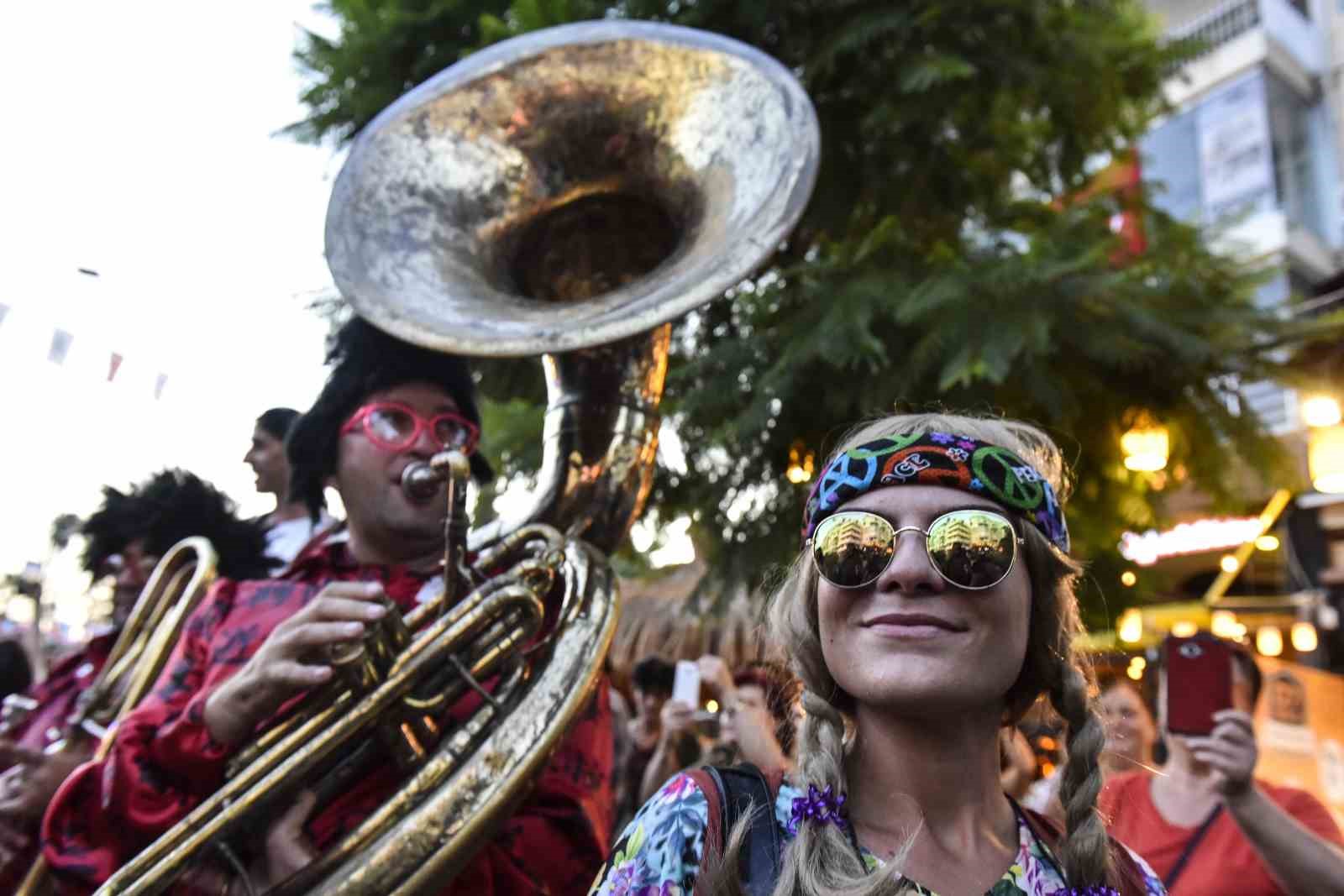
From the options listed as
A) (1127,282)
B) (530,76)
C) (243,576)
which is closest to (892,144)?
(1127,282)

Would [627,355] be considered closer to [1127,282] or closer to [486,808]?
[486,808]

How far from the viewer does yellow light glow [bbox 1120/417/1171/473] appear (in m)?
3.98

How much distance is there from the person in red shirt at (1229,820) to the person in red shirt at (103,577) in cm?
199

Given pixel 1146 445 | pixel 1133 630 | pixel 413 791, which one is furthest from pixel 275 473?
pixel 1133 630

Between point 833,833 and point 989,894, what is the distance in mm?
197

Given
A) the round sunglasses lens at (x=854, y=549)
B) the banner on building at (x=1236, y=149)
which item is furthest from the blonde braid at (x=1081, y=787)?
the banner on building at (x=1236, y=149)

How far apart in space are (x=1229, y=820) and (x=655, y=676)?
2844 mm

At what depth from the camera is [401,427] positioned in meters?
2.12

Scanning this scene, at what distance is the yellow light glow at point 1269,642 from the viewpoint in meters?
10.1

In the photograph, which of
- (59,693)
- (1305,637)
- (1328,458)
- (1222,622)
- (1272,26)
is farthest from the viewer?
(1272,26)

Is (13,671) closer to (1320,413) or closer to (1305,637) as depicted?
(1320,413)

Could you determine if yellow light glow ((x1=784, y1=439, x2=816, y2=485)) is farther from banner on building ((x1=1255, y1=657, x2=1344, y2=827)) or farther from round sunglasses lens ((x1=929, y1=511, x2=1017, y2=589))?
round sunglasses lens ((x1=929, y1=511, x2=1017, y2=589))

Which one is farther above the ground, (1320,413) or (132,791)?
(1320,413)

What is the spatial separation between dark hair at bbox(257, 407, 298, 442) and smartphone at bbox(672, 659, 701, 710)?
162 centimetres
